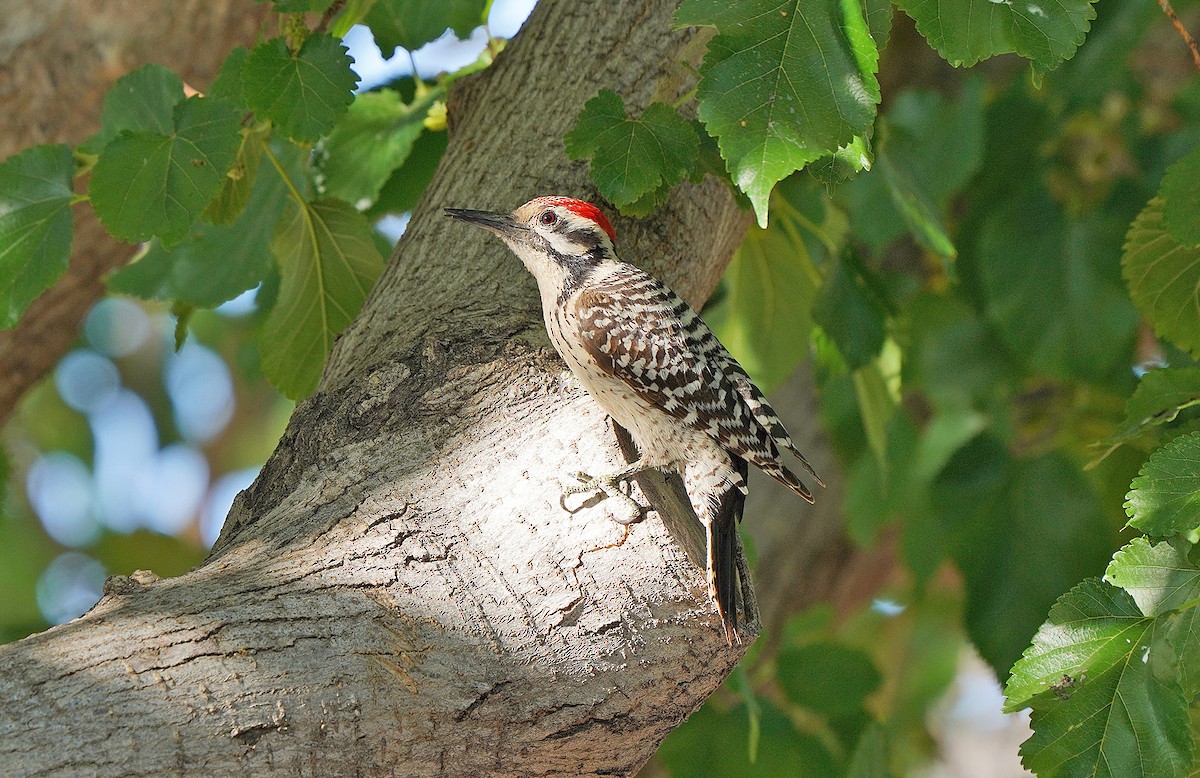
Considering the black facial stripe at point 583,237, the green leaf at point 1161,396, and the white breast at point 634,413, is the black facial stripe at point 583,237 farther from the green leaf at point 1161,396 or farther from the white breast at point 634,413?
the green leaf at point 1161,396

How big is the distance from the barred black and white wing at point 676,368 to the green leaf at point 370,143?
93 centimetres

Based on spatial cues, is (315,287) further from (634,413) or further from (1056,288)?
(1056,288)

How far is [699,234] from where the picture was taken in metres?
2.93

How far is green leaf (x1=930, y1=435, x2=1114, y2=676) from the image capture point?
153 inches

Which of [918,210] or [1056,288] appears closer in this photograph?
[918,210]

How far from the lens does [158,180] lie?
2570 millimetres

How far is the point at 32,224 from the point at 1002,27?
85.4 inches

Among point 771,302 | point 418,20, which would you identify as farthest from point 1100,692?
point 418,20

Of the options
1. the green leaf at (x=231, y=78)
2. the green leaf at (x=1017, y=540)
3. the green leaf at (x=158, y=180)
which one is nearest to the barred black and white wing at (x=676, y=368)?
the green leaf at (x=158, y=180)

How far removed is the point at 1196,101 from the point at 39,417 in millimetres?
7136

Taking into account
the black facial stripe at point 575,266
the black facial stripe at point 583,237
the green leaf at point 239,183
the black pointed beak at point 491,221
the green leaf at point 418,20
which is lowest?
the black facial stripe at point 575,266

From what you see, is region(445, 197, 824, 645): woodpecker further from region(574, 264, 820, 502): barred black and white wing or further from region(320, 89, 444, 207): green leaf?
region(320, 89, 444, 207): green leaf

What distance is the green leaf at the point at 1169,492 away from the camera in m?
1.93

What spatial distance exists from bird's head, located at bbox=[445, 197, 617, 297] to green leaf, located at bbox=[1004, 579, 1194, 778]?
1336 millimetres
